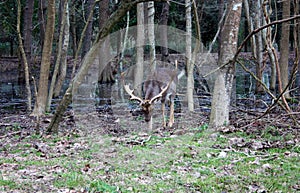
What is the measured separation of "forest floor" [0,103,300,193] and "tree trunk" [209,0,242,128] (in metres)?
0.53

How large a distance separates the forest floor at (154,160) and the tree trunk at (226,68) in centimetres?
53

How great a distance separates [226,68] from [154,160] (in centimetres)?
409

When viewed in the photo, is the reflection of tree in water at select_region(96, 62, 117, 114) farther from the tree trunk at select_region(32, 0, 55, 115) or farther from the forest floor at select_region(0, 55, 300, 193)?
the forest floor at select_region(0, 55, 300, 193)

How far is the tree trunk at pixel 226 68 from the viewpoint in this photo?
1029cm

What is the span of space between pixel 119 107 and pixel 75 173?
10.5 m

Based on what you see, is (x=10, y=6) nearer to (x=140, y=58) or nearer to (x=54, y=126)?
(x=140, y=58)

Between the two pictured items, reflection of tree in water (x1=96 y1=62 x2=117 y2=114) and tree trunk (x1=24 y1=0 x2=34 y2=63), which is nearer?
reflection of tree in water (x1=96 y1=62 x2=117 y2=114)

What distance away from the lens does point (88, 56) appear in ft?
30.4

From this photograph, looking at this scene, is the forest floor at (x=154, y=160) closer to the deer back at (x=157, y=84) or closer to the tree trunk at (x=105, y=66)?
the deer back at (x=157, y=84)

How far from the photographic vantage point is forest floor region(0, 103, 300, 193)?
19.4ft

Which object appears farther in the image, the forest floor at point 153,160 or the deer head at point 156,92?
the deer head at point 156,92

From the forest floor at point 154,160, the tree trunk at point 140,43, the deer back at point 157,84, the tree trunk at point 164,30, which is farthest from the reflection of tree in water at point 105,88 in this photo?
the forest floor at point 154,160

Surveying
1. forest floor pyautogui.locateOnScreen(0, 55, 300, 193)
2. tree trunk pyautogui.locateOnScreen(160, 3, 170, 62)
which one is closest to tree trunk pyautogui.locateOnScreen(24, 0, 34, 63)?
tree trunk pyautogui.locateOnScreen(160, 3, 170, 62)

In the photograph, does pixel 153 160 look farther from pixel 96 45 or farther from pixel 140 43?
pixel 140 43
